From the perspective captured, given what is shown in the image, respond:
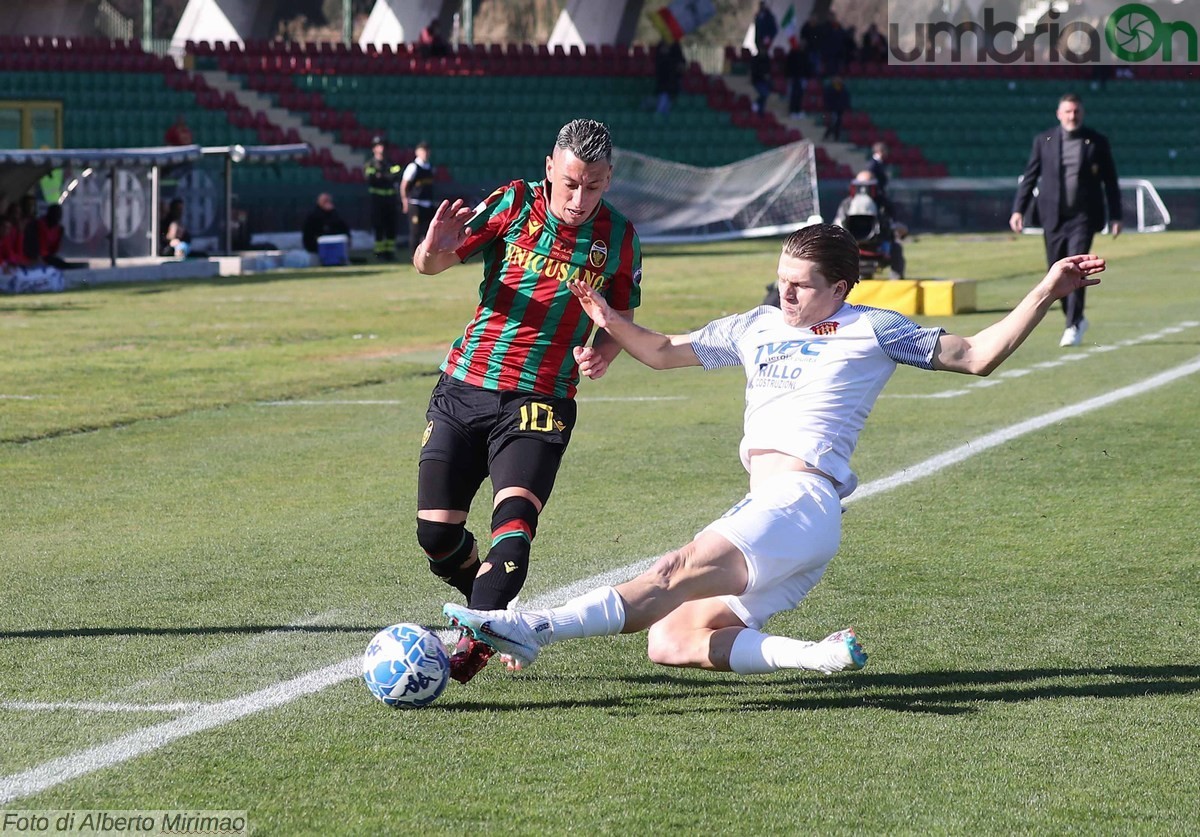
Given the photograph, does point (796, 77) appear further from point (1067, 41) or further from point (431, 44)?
point (1067, 41)

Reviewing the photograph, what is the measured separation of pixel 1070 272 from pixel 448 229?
2.01 meters

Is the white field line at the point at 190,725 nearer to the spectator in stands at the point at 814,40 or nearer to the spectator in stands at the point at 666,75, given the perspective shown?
the spectator in stands at the point at 666,75

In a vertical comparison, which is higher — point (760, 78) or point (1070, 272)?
point (760, 78)

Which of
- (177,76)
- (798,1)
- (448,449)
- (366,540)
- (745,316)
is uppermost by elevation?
(798,1)

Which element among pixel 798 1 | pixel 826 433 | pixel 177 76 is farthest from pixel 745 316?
pixel 798 1

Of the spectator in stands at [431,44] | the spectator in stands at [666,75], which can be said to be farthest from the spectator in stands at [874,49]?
the spectator in stands at [431,44]

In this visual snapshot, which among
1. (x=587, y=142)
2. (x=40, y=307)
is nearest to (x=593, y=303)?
(x=587, y=142)

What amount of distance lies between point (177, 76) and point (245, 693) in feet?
119

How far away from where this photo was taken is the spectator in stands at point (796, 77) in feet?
147

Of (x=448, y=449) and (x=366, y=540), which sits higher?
(x=448, y=449)

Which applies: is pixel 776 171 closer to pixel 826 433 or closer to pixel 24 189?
pixel 24 189

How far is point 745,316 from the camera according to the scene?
18.4ft

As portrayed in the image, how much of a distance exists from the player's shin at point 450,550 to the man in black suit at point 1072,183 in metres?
Result: 10.4

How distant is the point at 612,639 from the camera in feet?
19.4
